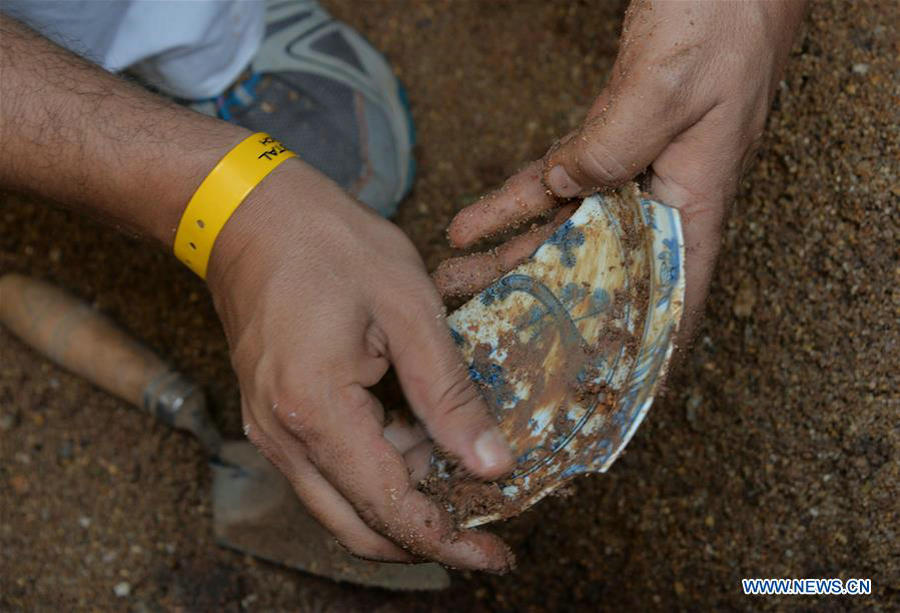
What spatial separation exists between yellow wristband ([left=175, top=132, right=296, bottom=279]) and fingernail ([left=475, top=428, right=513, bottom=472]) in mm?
385

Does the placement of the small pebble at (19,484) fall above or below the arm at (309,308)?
below

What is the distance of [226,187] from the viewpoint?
930 mm

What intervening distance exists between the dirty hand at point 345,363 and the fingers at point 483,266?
4.3 inches

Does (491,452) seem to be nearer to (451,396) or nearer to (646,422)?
(451,396)

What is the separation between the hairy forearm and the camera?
0.96 m

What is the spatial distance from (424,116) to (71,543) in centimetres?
109

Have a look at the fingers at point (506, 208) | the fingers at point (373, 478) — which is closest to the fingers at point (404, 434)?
the fingers at point (373, 478)

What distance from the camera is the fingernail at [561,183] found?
1.01 metres

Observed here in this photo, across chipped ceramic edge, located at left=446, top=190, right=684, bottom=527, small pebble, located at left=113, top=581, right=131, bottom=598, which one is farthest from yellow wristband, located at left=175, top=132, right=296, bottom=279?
small pebble, located at left=113, top=581, right=131, bottom=598

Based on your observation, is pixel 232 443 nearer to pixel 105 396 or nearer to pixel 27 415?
pixel 105 396

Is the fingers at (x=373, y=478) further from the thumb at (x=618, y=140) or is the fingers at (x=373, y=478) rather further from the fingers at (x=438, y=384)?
the thumb at (x=618, y=140)

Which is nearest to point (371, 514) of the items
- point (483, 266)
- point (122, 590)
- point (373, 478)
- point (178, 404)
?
point (373, 478)

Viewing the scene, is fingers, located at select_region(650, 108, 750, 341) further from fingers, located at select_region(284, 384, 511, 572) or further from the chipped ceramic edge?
fingers, located at select_region(284, 384, 511, 572)

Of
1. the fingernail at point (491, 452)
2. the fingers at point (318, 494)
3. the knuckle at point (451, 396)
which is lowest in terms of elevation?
the fingers at point (318, 494)
